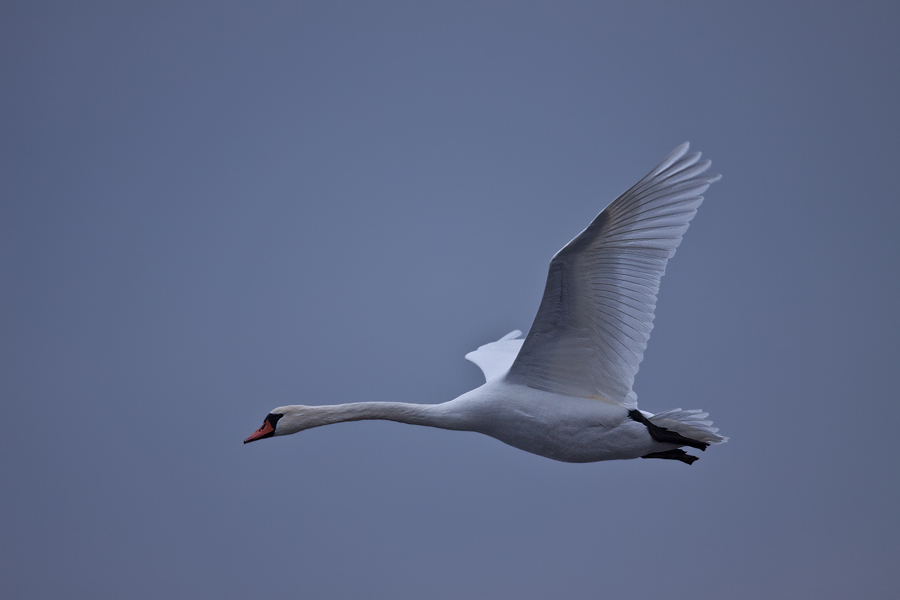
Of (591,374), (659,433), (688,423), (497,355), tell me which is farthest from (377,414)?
(497,355)

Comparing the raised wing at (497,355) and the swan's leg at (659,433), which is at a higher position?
the raised wing at (497,355)

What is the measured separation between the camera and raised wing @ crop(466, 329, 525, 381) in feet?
25.9

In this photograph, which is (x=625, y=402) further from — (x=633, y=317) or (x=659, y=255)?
(x=659, y=255)

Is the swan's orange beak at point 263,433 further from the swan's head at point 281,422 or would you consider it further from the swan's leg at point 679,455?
the swan's leg at point 679,455

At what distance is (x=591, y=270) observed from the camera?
5547 millimetres

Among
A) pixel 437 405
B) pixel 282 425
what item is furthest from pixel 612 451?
pixel 282 425

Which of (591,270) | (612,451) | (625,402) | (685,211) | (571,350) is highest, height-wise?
(685,211)

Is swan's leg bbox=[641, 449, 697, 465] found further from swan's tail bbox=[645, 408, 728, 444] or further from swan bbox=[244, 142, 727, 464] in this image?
swan's tail bbox=[645, 408, 728, 444]

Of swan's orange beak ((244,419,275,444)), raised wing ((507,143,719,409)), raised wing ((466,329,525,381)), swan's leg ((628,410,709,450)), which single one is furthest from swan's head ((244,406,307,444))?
swan's leg ((628,410,709,450))

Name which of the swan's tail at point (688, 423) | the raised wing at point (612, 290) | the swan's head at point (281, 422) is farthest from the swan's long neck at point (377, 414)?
the swan's tail at point (688, 423)

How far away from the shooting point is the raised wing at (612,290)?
5.40 meters

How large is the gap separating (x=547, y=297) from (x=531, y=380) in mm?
806

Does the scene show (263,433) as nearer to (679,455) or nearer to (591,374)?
(591,374)

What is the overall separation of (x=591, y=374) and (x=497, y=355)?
105 inches
